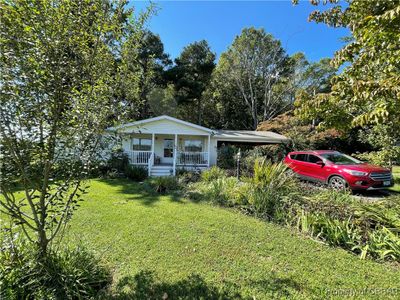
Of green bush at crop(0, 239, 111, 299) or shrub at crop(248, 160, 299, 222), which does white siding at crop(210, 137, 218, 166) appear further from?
green bush at crop(0, 239, 111, 299)

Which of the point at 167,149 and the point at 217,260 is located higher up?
the point at 167,149

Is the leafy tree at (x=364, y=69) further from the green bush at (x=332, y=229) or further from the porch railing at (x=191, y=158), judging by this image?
the porch railing at (x=191, y=158)

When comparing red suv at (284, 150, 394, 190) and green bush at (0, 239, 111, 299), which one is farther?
red suv at (284, 150, 394, 190)

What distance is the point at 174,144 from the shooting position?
16.1 metres

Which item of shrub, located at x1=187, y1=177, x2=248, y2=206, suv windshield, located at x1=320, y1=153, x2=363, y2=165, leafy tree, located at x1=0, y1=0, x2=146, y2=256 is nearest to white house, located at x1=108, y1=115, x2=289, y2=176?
shrub, located at x1=187, y1=177, x2=248, y2=206

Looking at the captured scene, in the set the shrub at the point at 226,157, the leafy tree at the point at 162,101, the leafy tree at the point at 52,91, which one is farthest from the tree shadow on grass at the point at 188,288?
the leafy tree at the point at 162,101

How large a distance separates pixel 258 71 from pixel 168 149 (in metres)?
18.6

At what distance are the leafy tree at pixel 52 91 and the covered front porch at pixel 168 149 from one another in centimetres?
1175

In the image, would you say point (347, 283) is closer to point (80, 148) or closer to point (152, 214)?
point (80, 148)

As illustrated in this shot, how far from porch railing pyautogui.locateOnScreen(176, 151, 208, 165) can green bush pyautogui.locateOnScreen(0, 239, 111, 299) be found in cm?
1243

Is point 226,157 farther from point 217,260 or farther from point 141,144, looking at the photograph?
point 217,260

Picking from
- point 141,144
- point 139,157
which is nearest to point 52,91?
point 139,157

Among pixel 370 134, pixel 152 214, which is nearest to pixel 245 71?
pixel 370 134

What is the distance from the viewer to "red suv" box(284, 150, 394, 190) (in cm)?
838
